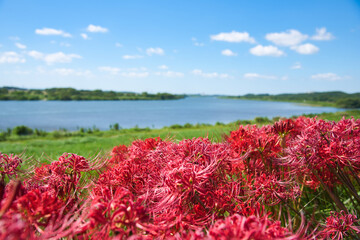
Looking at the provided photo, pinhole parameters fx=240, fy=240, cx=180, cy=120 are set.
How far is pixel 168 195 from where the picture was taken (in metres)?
1.34

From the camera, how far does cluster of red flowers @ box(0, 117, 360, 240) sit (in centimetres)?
95

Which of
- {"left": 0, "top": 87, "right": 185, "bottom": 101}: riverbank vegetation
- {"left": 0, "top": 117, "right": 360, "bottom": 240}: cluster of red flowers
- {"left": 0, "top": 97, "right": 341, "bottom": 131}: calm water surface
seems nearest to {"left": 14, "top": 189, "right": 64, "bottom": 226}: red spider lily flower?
{"left": 0, "top": 117, "right": 360, "bottom": 240}: cluster of red flowers

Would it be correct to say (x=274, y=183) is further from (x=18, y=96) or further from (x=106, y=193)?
(x=18, y=96)

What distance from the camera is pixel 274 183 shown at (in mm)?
1979

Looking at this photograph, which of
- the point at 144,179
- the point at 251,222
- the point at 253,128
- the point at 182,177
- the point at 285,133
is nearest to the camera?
the point at 251,222

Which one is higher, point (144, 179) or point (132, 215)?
point (132, 215)

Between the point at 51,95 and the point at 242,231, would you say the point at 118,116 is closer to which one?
the point at 242,231

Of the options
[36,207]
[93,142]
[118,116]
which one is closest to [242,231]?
[36,207]

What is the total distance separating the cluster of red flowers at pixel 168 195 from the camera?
954mm

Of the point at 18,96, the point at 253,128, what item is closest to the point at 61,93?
the point at 18,96

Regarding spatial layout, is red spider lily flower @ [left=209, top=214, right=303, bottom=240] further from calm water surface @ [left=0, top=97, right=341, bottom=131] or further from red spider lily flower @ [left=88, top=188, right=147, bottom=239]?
calm water surface @ [left=0, top=97, right=341, bottom=131]

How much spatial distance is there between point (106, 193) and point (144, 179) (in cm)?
70

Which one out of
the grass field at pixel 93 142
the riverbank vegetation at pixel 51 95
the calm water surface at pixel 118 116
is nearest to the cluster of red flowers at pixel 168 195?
the grass field at pixel 93 142

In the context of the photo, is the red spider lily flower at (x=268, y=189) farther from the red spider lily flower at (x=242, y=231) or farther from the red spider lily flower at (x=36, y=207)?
the red spider lily flower at (x=36, y=207)
